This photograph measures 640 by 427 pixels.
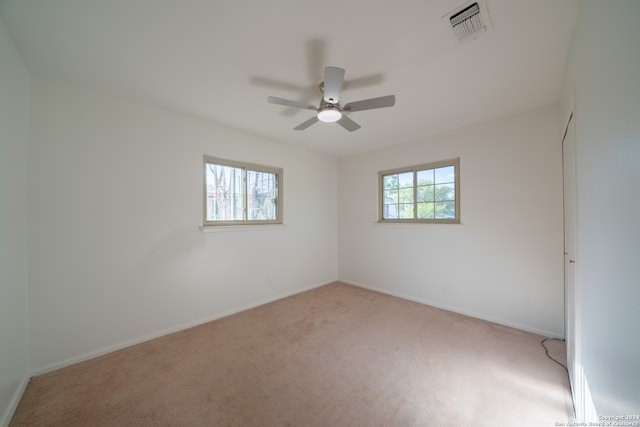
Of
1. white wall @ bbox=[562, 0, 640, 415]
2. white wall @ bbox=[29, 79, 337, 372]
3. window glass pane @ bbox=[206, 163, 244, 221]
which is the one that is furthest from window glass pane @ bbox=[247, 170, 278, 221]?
white wall @ bbox=[562, 0, 640, 415]

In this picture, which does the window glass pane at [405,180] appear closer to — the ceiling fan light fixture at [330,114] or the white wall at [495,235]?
the white wall at [495,235]

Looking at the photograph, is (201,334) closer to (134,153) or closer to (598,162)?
(134,153)

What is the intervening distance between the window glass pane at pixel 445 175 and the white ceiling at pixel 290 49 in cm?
87

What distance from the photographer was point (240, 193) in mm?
3316

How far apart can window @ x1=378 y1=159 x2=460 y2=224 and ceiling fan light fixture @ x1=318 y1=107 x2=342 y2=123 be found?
1.99 m

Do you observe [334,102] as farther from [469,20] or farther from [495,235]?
[495,235]

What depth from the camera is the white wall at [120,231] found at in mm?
1952

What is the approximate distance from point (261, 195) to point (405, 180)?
2.29m

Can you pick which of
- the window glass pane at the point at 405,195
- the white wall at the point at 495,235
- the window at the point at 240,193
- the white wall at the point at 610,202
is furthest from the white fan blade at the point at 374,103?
the window glass pane at the point at 405,195

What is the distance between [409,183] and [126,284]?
3784 millimetres

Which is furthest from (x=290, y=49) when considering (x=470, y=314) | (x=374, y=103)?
(x=470, y=314)

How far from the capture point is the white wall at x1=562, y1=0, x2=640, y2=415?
0.69 metres

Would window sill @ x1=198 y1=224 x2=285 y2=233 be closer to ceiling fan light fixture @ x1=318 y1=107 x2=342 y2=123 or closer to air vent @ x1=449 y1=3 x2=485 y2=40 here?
ceiling fan light fixture @ x1=318 y1=107 x2=342 y2=123

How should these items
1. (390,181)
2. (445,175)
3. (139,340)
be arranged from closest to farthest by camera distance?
(139,340) → (445,175) → (390,181)
